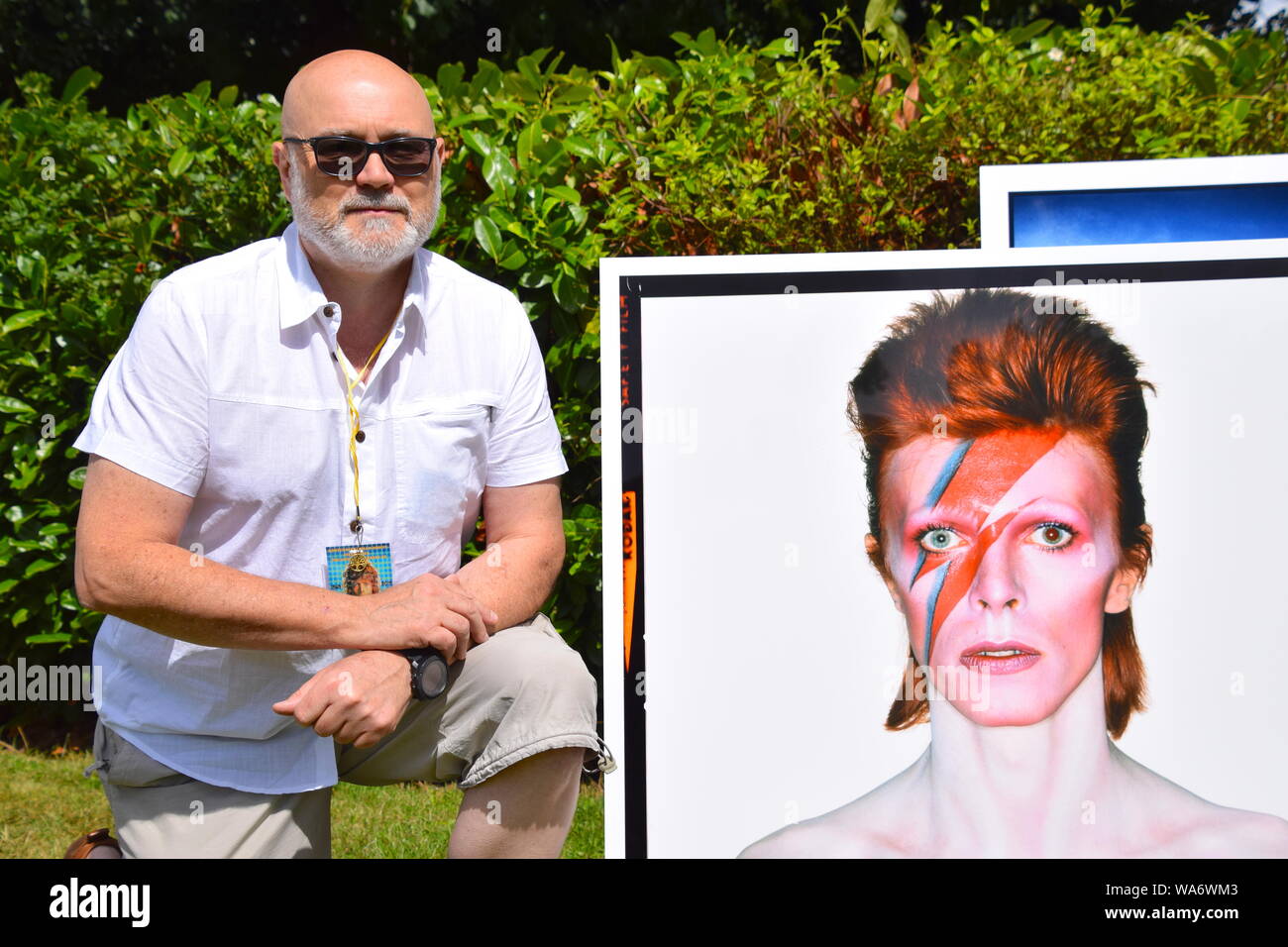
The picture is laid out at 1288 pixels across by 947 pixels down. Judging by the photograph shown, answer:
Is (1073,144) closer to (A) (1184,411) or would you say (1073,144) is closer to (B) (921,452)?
(A) (1184,411)

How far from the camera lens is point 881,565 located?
2.26m

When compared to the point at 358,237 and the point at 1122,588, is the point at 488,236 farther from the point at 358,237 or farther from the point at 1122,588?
the point at 1122,588

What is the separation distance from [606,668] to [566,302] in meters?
1.04

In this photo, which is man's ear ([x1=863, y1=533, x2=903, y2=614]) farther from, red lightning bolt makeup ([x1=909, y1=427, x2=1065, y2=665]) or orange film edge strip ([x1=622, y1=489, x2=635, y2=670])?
orange film edge strip ([x1=622, y1=489, x2=635, y2=670])

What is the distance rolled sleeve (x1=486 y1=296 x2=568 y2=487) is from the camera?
231 cm

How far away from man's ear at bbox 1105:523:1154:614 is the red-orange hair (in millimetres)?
13

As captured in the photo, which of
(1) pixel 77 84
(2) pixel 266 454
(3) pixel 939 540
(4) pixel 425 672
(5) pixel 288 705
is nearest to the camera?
(5) pixel 288 705

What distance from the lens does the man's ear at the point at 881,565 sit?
2.25 metres

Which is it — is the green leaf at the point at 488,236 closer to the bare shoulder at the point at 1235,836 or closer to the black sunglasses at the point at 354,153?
the black sunglasses at the point at 354,153

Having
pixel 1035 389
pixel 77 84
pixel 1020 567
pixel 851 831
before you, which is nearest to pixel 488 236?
pixel 1035 389

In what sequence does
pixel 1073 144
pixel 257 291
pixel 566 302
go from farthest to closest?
1. pixel 566 302
2. pixel 1073 144
3. pixel 257 291

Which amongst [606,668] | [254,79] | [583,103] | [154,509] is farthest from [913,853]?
[254,79]

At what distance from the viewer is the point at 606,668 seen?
2275mm

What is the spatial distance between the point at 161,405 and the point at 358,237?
466mm
